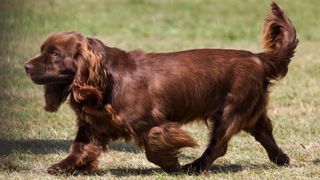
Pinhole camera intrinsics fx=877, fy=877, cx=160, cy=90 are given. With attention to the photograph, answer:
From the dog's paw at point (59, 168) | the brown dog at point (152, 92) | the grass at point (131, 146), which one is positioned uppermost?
the brown dog at point (152, 92)

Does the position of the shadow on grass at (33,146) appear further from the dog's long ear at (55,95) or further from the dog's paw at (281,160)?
the dog's paw at (281,160)

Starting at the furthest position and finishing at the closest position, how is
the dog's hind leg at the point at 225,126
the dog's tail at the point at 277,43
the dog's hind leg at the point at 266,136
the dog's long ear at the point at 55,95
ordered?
the dog's hind leg at the point at 266,136, the dog's tail at the point at 277,43, the dog's hind leg at the point at 225,126, the dog's long ear at the point at 55,95

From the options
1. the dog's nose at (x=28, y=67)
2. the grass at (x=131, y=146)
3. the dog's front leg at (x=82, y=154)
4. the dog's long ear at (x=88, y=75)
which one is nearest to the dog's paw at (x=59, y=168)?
the dog's front leg at (x=82, y=154)

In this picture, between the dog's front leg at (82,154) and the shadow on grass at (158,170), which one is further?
the shadow on grass at (158,170)

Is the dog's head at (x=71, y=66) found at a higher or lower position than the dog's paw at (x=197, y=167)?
higher

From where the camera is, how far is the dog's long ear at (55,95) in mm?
→ 7059

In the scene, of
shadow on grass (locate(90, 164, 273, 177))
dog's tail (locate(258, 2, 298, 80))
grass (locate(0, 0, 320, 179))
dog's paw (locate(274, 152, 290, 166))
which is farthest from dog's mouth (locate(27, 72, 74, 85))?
dog's paw (locate(274, 152, 290, 166))

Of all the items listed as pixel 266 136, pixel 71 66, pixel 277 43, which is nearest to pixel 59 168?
pixel 71 66

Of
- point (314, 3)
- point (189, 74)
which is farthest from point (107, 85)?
point (314, 3)

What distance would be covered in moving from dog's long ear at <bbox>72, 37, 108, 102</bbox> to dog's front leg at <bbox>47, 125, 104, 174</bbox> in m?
0.37

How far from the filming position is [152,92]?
7059 mm

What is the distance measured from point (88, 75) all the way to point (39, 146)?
1.88 meters

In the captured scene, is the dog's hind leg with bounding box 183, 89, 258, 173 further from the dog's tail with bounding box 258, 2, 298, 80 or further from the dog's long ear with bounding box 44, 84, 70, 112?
the dog's long ear with bounding box 44, 84, 70, 112

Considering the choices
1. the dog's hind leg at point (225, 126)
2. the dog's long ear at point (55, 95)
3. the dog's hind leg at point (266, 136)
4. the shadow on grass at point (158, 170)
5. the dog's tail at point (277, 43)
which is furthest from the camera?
the dog's hind leg at point (266, 136)
